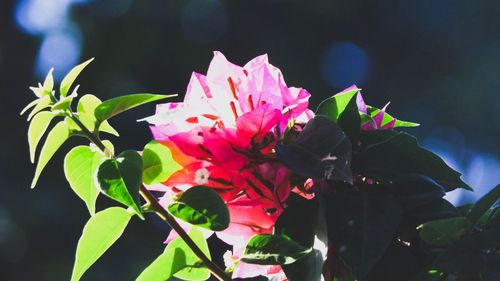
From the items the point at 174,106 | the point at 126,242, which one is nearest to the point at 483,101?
the point at 126,242

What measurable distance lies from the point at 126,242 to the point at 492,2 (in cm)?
234

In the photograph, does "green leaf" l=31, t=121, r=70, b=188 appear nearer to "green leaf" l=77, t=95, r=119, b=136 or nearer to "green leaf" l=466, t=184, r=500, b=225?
"green leaf" l=77, t=95, r=119, b=136

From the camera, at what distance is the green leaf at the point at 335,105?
45 cm

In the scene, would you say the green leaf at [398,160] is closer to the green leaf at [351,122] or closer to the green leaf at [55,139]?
the green leaf at [351,122]

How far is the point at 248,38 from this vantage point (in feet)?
14.0

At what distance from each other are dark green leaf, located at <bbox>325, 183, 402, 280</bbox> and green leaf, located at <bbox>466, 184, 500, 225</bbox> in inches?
1.6

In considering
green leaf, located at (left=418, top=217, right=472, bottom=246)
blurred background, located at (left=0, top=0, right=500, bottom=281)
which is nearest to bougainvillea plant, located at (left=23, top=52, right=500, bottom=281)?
green leaf, located at (left=418, top=217, right=472, bottom=246)

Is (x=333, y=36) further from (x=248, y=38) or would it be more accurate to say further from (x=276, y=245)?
(x=276, y=245)

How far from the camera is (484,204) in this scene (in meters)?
0.41

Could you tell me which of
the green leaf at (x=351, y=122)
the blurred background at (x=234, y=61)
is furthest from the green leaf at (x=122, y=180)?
the blurred background at (x=234, y=61)

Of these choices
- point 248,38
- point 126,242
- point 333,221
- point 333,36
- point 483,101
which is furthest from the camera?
point 333,36

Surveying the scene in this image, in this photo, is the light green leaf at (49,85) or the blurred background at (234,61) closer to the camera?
the light green leaf at (49,85)

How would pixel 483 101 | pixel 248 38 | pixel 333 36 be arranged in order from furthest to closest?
pixel 333 36
pixel 248 38
pixel 483 101

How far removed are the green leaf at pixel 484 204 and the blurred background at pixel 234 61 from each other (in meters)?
3.19
